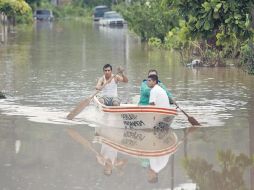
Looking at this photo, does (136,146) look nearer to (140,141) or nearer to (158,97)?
(140,141)

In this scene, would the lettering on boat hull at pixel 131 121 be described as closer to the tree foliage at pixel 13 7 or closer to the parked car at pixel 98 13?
the tree foliage at pixel 13 7

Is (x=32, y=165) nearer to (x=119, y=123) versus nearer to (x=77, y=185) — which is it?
(x=77, y=185)

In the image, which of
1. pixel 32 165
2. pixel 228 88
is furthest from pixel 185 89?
pixel 32 165

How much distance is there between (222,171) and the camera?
1219cm

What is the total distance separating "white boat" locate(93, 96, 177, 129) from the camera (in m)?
15.3

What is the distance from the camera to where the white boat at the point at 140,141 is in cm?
1416

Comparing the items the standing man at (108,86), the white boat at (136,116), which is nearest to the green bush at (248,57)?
the standing man at (108,86)

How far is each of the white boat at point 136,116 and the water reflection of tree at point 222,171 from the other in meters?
1.89

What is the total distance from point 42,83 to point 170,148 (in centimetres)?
1121

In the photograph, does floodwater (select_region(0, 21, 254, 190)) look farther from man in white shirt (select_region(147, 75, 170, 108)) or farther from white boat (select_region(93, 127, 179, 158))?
man in white shirt (select_region(147, 75, 170, 108))

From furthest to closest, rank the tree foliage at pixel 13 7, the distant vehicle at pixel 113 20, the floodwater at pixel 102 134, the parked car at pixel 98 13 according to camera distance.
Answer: the parked car at pixel 98 13 → the distant vehicle at pixel 113 20 → the tree foliage at pixel 13 7 → the floodwater at pixel 102 134

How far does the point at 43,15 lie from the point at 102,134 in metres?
76.5

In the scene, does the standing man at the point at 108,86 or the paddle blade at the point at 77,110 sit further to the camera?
the paddle blade at the point at 77,110

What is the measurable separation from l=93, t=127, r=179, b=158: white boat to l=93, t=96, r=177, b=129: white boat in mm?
129
